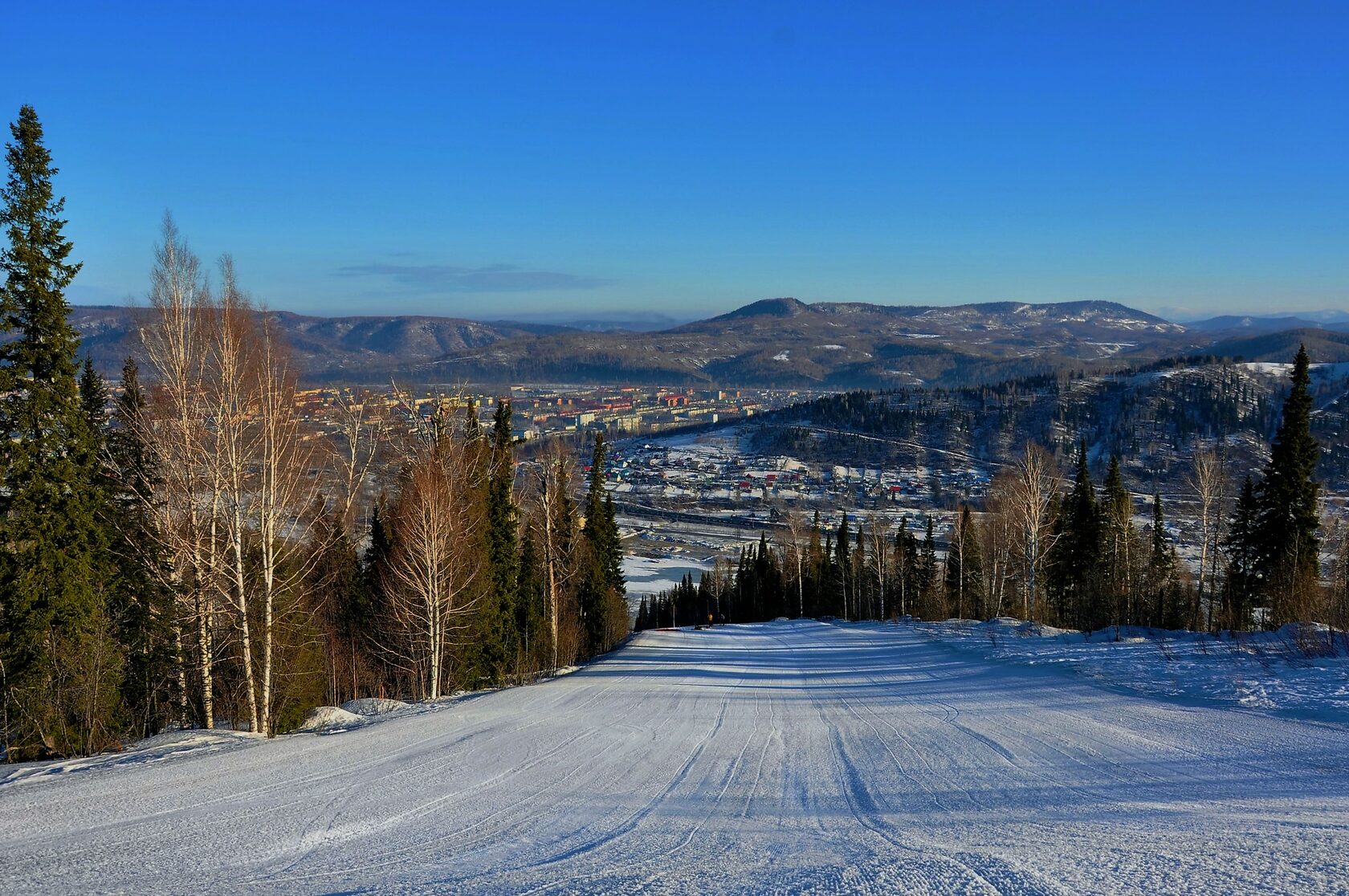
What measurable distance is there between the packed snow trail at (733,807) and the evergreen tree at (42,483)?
7.48 meters

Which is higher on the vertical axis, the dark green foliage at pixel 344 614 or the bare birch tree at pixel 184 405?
the bare birch tree at pixel 184 405

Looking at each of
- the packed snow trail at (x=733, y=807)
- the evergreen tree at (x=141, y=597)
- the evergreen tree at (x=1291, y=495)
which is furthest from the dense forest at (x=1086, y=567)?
the evergreen tree at (x=141, y=597)

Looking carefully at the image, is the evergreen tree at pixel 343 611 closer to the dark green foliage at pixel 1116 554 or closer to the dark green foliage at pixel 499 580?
the dark green foliage at pixel 499 580

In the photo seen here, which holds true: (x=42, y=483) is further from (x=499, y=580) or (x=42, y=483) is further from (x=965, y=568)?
(x=965, y=568)

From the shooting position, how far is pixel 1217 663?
12.1 meters

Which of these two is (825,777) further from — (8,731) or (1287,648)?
(8,731)

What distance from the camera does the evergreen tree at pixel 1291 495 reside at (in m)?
28.6

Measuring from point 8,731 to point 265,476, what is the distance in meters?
6.58

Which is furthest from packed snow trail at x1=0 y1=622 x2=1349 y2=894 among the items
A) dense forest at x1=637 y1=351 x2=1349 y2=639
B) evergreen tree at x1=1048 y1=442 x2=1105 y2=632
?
evergreen tree at x1=1048 y1=442 x2=1105 y2=632

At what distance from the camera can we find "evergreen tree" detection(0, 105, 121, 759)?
14812mm

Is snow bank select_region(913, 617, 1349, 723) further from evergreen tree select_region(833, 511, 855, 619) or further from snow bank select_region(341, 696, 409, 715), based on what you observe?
evergreen tree select_region(833, 511, 855, 619)

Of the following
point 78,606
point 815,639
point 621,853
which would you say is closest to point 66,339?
point 78,606

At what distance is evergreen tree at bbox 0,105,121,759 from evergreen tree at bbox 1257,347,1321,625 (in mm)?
36153

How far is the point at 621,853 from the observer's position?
527 cm
